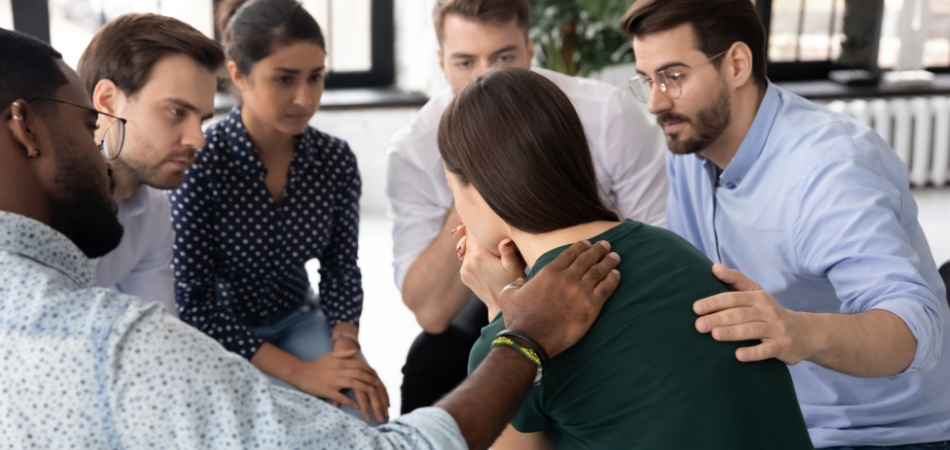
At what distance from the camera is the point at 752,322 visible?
1.02 metres

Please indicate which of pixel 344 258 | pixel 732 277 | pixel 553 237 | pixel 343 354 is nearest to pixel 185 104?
pixel 344 258

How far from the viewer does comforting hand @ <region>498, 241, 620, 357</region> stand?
0.98m

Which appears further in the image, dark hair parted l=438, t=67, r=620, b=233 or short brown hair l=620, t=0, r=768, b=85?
short brown hair l=620, t=0, r=768, b=85

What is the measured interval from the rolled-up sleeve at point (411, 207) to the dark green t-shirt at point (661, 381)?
3.58 feet

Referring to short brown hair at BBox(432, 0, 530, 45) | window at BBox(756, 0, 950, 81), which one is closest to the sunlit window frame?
window at BBox(756, 0, 950, 81)

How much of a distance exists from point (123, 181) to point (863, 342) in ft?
5.07

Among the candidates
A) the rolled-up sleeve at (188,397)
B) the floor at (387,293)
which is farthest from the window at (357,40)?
the rolled-up sleeve at (188,397)

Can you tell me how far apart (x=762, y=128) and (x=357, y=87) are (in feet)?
12.5

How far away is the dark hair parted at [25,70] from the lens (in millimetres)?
895

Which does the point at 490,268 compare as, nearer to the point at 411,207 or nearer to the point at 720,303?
the point at 720,303

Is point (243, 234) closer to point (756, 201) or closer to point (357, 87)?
point (756, 201)

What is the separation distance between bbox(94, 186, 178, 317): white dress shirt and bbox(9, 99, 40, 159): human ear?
837mm

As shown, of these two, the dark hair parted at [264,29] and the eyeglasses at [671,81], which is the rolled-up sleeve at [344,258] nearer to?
the dark hair parted at [264,29]

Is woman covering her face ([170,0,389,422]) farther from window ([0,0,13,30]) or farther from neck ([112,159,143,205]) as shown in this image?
→ window ([0,0,13,30])
